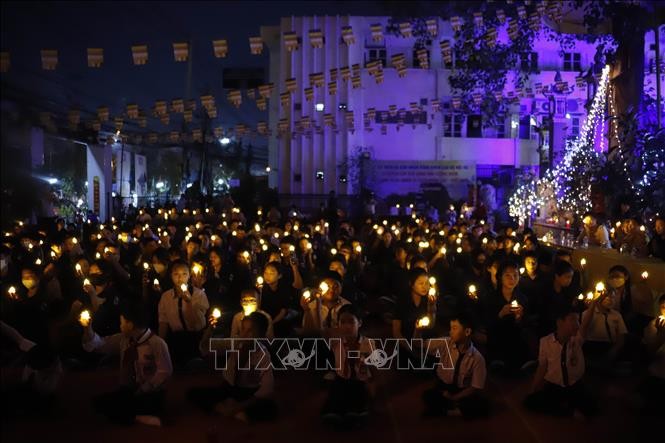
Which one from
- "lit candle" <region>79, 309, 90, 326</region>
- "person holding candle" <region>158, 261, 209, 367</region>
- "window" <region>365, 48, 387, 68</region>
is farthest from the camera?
"window" <region>365, 48, 387, 68</region>

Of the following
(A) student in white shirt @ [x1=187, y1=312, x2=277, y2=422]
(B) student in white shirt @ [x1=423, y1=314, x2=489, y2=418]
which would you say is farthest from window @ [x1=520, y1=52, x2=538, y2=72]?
(A) student in white shirt @ [x1=187, y1=312, x2=277, y2=422]

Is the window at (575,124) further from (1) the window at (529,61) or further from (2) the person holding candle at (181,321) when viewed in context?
(2) the person holding candle at (181,321)

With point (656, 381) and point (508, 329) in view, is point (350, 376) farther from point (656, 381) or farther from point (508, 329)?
point (656, 381)

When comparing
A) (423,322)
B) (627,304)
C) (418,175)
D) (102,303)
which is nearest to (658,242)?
(627,304)

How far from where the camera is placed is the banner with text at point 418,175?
29.4m

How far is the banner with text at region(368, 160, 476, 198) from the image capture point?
29.4 metres

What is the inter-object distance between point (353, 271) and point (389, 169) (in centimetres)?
1875

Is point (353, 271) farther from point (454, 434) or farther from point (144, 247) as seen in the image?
point (454, 434)

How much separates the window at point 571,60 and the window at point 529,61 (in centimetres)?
176

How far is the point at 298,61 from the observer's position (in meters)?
30.4

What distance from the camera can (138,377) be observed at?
6.33m

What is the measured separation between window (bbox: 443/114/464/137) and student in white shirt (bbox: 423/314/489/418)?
1022 inches

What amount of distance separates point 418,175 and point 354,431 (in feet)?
79.1

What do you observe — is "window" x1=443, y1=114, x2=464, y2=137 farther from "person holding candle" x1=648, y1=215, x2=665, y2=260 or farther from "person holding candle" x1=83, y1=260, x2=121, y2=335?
"person holding candle" x1=83, y1=260, x2=121, y2=335
